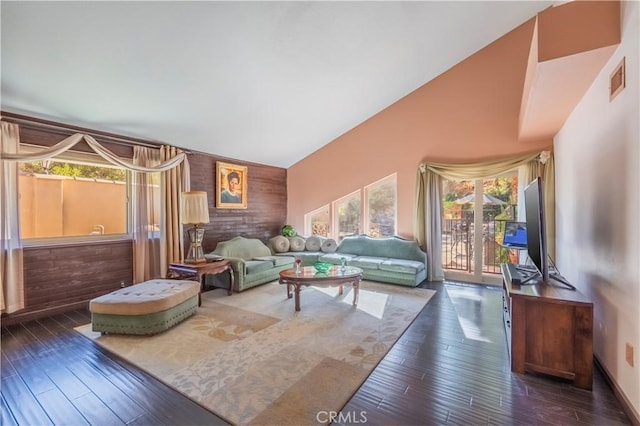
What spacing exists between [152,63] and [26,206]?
2.38m

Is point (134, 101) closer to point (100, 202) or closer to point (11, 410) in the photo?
point (100, 202)

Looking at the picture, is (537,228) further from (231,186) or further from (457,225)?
(231,186)

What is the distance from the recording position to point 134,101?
136 inches

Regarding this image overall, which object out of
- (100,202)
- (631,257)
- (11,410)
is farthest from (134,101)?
(631,257)

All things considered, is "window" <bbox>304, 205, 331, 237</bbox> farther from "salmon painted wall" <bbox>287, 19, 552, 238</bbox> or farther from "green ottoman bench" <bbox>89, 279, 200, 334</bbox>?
"green ottoman bench" <bbox>89, 279, 200, 334</bbox>

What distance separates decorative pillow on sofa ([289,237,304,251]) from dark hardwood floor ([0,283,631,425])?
144 inches

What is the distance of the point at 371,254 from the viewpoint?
5652 mm

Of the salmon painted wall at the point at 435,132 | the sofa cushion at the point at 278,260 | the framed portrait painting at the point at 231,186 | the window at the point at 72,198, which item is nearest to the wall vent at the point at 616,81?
the salmon painted wall at the point at 435,132

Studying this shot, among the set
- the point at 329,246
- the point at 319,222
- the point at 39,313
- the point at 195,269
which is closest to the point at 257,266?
the point at 195,269

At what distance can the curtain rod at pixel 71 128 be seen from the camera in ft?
10.5

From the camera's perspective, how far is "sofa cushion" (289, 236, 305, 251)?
245 inches

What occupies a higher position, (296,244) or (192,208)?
(192,208)

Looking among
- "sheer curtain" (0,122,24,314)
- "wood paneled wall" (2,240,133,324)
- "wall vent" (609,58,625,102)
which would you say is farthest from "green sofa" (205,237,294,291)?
"wall vent" (609,58,625,102)

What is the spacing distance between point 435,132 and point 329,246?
123 inches
